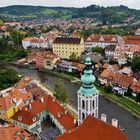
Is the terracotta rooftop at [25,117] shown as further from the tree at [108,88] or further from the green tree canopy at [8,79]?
the tree at [108,88]

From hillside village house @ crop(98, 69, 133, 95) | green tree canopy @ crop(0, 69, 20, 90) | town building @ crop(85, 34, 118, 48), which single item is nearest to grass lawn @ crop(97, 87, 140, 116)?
hillside village house @ crop(98, 69, 133, 95)

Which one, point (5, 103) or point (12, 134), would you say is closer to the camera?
point (12, 134)

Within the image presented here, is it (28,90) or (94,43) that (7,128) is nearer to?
(28,90)

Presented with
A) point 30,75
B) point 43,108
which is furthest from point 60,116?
point 30,75

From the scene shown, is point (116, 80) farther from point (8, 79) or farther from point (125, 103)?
point (8, 79)

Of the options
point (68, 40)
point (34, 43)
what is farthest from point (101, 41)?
point (34, 43)

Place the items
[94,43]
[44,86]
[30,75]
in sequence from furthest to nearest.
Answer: [94,43]
[30,75]
[44,86]

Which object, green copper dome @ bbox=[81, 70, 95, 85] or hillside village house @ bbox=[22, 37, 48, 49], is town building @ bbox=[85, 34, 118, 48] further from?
green copper dome @ bbox=[81, 70, 95, 85]
